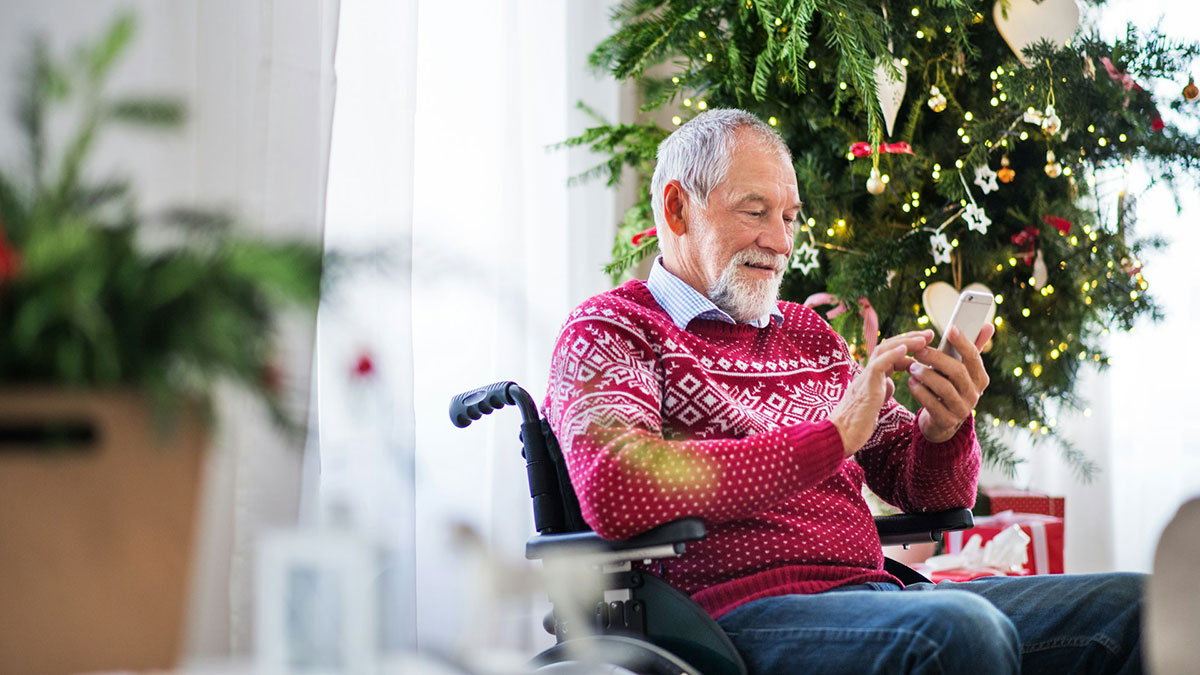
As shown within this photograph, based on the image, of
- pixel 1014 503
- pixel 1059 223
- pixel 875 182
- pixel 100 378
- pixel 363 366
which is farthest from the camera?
pixel 1014 503

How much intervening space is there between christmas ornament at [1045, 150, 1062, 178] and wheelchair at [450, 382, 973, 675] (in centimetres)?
133

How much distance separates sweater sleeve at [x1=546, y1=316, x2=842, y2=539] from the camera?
48.4 inches

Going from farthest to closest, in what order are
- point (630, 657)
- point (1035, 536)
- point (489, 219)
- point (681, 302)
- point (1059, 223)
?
point (1035, 536), point (489, 219), point (1059, 223), point (681, 302), point (630, 657)

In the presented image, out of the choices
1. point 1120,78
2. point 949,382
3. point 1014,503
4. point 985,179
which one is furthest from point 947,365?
point 1014,503

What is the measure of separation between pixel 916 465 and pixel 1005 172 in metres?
0.89

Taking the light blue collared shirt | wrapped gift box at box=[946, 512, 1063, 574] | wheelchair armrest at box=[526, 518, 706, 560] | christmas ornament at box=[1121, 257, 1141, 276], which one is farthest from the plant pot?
christmas ornament at box=[1121, 257, 1141, 276]

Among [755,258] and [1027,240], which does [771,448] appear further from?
[1027,240]

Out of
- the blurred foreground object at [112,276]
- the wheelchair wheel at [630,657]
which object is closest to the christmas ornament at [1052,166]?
the wheelchair wheel at [630,657]

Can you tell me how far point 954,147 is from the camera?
7.36 feet

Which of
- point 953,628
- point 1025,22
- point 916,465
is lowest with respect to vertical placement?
point 953,628

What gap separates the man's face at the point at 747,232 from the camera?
1.59 meters

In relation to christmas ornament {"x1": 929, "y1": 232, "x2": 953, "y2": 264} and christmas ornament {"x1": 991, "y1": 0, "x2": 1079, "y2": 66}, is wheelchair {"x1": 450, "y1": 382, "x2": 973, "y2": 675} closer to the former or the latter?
christmas ornament {"x1": 929, "y1": 232, "x2": 953, "y2": 264}

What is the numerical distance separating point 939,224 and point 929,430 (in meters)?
0.80

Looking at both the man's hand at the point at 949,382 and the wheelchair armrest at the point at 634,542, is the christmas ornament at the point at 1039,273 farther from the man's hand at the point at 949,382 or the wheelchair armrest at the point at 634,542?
the wheelchair armrest at the point at 634,542
